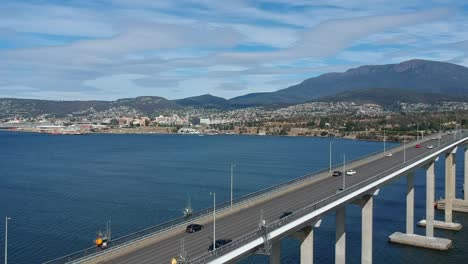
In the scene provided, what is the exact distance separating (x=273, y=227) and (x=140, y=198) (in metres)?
38.7

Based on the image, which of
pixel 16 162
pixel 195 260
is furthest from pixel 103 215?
pixel 16 162

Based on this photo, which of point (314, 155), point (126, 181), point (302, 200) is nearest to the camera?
point (302, 200)

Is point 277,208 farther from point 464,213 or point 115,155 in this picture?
point 115,155

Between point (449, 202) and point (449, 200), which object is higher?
point (449, 200)

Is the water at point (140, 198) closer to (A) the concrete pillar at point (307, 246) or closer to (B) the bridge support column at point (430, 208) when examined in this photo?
(B) the bridge support column at point (430, 208)

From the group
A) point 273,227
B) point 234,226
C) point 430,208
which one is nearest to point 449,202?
point 430,208

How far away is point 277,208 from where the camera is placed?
104 feet

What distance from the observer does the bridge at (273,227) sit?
22.3 meters

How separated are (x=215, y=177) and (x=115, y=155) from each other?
46948 millimetres

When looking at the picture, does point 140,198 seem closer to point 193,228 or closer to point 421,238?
point 421,238

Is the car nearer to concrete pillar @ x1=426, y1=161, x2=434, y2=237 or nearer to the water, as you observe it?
the water

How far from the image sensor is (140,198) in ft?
202

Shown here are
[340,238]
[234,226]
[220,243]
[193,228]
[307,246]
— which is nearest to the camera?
[220,243]

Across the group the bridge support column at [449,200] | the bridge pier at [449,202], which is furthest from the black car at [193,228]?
the bridge support column at [449,200]
